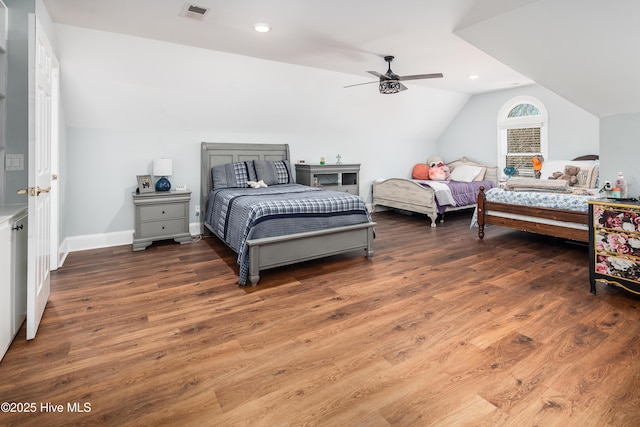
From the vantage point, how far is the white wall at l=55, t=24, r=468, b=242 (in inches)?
155

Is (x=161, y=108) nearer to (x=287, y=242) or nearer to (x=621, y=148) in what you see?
(x=287, y=242)

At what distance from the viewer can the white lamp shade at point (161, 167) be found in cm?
450

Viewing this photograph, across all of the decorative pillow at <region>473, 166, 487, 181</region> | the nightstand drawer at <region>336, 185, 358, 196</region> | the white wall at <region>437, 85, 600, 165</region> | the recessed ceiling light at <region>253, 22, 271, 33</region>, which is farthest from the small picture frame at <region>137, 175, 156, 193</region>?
the white wall at <region>437, 85, 600, 165</region>

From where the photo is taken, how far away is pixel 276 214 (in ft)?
11.0

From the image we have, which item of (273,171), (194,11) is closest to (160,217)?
(273,171)

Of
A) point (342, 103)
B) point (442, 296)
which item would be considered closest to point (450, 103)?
point (342, 103)

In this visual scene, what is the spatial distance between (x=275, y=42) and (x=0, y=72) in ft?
8.08

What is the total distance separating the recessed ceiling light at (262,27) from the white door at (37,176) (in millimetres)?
1742

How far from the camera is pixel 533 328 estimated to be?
2342 mm

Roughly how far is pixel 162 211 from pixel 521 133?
254 inches

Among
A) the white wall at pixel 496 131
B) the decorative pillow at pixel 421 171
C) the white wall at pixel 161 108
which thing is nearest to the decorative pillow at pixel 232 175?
the white wall at pixel 161 108

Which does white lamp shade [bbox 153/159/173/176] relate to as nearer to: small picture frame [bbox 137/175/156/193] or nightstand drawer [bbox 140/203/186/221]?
small picture frame [bbox 137/175/156/193]

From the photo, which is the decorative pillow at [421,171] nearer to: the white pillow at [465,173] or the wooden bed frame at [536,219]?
the white pillow at [465,173]

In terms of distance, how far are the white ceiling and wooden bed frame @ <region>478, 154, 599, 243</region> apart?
4.34ft
